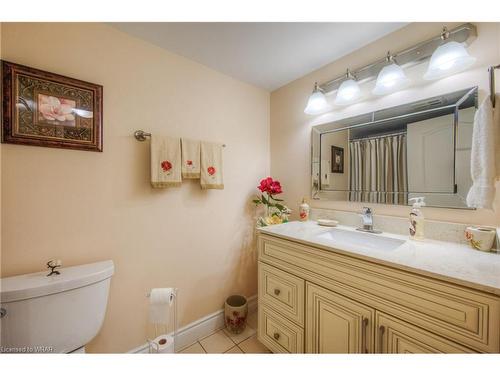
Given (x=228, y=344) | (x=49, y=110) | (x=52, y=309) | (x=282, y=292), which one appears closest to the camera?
(x=52, y=309)

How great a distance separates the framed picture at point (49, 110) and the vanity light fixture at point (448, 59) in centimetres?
181

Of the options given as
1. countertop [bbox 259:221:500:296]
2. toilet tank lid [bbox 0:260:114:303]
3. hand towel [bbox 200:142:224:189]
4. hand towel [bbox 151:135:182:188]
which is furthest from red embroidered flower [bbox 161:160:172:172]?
countertop [bbox 259:221:500:296]

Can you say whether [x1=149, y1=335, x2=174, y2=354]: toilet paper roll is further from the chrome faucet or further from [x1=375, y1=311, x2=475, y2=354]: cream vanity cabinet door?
the chrome faucet

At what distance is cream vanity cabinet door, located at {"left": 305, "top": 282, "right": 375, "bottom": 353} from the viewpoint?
0.82 m

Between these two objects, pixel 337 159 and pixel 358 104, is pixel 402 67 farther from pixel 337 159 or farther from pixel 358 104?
pixel 337 159

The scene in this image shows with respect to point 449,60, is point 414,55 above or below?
above

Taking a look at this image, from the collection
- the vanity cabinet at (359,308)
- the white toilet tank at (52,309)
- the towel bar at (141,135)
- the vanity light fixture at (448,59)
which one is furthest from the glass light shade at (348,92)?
the white toilet tank at (52,309)

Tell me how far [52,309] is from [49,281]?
122 mm

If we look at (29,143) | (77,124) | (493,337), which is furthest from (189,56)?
(493,337)

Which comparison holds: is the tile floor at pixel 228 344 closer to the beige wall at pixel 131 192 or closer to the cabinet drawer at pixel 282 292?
the beige wall at pixel 131 192

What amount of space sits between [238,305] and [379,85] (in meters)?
1.92

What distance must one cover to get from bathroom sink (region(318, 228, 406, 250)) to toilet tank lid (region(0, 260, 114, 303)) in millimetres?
1185

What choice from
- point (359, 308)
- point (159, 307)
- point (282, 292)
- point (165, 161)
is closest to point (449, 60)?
point (359, 308)

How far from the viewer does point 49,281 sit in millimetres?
828
